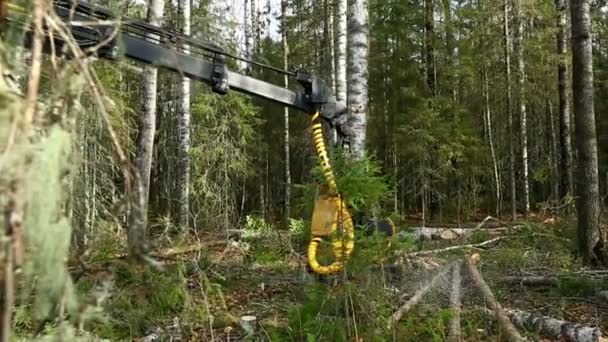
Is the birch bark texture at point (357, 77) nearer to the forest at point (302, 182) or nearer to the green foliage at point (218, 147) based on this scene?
the forest at point (302, 182)

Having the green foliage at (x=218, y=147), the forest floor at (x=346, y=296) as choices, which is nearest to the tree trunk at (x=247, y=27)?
the green foliage at (x=218, y=147)

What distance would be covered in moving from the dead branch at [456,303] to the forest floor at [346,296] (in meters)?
0.06

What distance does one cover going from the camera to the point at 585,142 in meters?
8.67

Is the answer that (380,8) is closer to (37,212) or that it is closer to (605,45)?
(605,45)

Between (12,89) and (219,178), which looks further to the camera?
(219,178)

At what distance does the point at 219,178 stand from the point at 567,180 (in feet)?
31.2

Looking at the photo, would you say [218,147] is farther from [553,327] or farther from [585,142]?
[553,327]

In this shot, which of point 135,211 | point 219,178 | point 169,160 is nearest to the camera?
point 135,211

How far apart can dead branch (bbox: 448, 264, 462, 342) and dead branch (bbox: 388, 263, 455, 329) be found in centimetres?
11

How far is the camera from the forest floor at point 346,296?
5031 mm

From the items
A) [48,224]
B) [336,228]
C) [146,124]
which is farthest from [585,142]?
[48,224]

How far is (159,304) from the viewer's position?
625 centimetres

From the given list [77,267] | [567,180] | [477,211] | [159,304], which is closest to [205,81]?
[159,304]

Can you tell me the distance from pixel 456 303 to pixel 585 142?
13.4 feet
